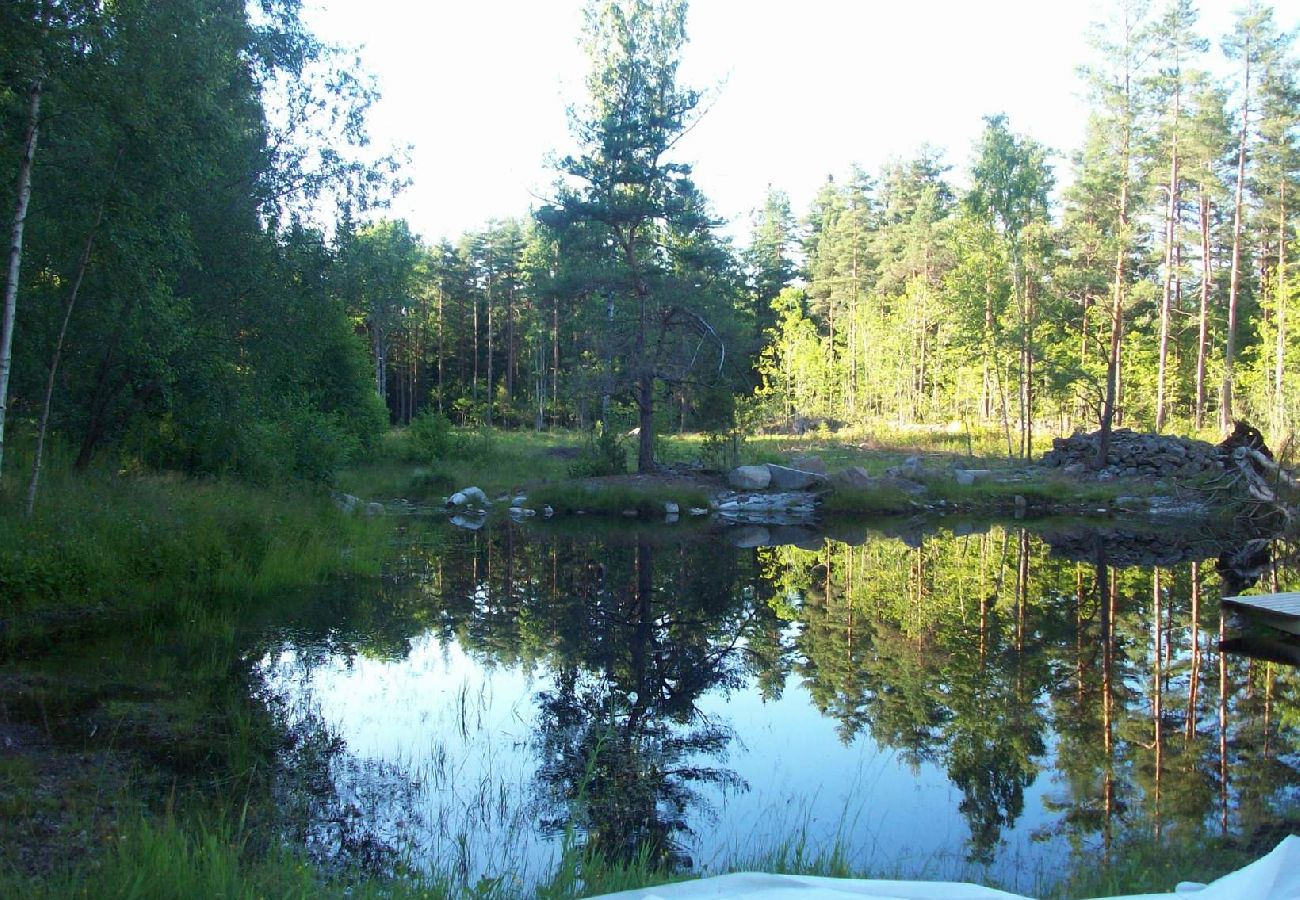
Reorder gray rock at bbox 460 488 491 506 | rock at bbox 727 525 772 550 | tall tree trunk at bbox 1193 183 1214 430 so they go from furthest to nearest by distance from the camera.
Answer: tall tree trunk at bbox 1193 183 1214 430 < gray rock at bbox 460 488 491 506 < rock at bbox 727 525 772 550

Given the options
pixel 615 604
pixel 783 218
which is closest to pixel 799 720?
pixel 615 604

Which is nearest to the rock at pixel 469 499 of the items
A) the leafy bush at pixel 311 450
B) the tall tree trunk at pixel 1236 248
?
the leafy bush at pixel 311 450

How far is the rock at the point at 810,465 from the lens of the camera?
26.9 metres

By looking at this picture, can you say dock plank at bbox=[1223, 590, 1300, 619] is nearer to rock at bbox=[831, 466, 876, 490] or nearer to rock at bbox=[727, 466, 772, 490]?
rock at bbox=[831, 466, 876, 490]

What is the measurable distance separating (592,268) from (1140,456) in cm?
1644

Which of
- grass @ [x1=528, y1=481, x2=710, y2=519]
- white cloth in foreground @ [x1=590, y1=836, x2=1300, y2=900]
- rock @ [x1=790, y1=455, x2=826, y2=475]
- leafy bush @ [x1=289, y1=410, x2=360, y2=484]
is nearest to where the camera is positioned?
white cloth in foreground @ [x1=590, y1=836, x2=1300, y2=900]

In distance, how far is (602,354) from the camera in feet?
78.6

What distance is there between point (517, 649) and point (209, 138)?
271 inches

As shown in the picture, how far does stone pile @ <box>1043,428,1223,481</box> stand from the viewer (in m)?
25.0

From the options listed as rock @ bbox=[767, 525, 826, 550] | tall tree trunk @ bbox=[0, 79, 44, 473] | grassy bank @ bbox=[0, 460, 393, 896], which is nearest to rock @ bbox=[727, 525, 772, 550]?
rock @ bbox=[767, 525, 826, 550]

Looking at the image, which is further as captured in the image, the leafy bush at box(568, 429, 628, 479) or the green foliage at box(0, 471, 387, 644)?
the leafy bush at box(568, 429, 628, 479)

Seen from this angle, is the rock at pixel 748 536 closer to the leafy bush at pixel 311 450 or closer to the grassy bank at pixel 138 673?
the grassy bank at pixel 138 673

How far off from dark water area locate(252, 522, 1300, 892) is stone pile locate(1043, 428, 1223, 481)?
1184 centimetres

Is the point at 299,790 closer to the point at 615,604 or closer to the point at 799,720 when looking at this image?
the point at 799,720
